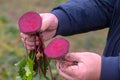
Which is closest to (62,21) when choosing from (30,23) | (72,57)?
(30,23)

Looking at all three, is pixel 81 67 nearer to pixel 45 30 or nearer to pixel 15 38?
pixel 45 30

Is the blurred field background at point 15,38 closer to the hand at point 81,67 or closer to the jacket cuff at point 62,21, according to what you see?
the jacket cuff at point 62,21

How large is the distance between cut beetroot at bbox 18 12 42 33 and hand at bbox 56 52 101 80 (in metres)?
0.19

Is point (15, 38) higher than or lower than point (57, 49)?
lower

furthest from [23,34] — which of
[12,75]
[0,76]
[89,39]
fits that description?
[89,39]

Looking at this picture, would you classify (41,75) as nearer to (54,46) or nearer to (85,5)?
(54,46)

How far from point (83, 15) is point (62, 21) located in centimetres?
13

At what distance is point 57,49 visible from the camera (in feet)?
5.46

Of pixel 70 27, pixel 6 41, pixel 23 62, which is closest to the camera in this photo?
pixel 23 62

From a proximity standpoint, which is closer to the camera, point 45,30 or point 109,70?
point 109,70

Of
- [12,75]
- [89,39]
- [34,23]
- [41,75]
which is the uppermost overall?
[34,23]

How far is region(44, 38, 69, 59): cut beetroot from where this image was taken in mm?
1636

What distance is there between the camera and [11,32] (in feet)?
22.0

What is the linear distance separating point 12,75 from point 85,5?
98.3 inches
